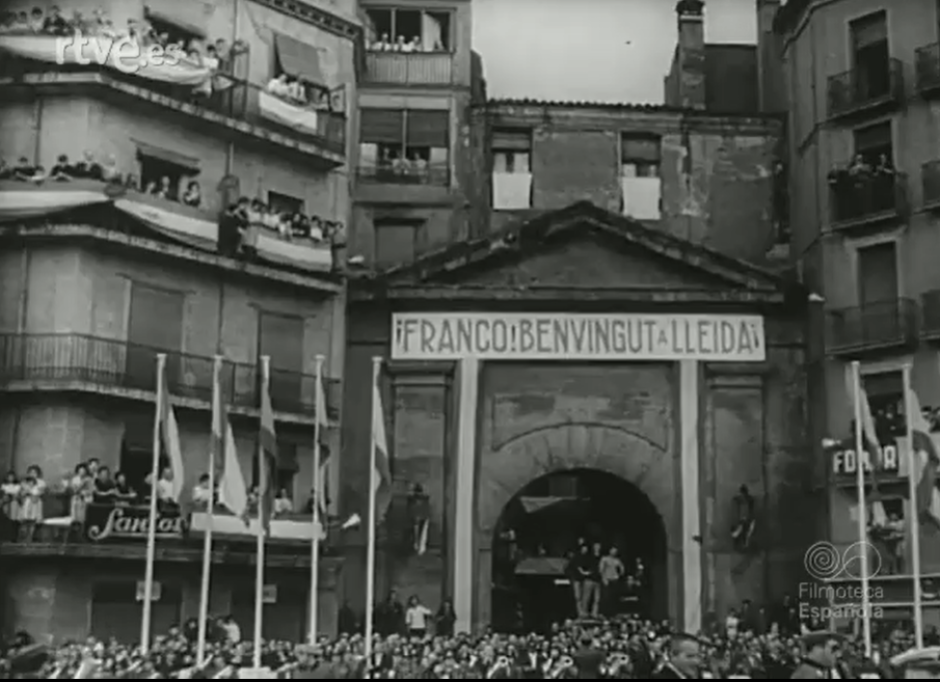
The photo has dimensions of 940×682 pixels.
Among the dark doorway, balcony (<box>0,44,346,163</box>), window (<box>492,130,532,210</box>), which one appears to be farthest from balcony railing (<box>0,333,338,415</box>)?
window (<box>492,130,532,210</box>)

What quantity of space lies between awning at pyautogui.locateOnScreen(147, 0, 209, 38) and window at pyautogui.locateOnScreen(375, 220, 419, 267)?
7.77m

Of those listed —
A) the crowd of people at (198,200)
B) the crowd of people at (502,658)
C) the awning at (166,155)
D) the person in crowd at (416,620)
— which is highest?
the awning at (166,155)

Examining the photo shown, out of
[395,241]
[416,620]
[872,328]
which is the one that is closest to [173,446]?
[416,620]

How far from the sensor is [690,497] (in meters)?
43.0

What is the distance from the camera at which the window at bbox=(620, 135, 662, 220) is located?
4675 centimetres

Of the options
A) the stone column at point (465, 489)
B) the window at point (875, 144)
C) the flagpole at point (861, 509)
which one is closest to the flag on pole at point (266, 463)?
the stone column at point (465, 489)

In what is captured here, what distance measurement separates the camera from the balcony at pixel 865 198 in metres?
42.2

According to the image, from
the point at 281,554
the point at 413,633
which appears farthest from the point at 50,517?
the point at 413,633

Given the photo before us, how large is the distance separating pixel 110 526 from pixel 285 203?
1124cm

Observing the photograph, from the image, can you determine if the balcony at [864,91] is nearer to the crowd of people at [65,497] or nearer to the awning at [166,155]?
the awning at [166,155]

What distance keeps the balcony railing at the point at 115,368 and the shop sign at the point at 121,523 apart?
9.74 feet

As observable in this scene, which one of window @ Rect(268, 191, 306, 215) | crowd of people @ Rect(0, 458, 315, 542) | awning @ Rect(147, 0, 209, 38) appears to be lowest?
crowd of people @ Rect(0, 458, 315, 542)

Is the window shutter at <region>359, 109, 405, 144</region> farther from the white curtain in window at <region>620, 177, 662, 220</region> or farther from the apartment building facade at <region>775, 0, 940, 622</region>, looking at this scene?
the apartment building facade at <region>775, 0, 940, 622</region>

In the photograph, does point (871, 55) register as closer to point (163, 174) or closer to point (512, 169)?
point (512, 169)
